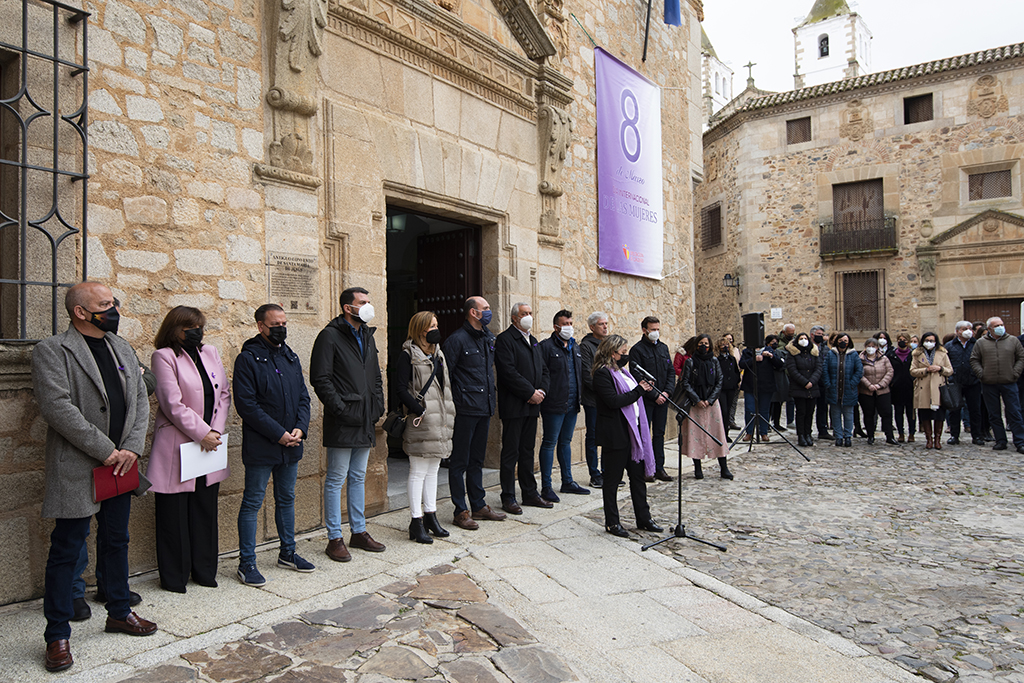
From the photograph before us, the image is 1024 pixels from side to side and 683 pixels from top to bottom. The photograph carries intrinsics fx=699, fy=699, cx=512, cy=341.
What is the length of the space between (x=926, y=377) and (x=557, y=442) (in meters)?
6.06

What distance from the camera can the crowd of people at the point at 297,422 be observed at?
10.2 ft

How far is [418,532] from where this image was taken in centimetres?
478

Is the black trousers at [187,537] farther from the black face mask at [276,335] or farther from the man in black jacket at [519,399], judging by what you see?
the man in black jacket at [519,399]

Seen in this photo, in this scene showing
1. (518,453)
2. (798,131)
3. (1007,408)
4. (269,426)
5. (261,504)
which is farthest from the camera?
(798,131)

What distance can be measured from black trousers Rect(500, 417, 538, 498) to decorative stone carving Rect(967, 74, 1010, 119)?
68.5ft

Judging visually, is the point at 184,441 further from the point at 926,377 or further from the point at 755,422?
the point at 926,377

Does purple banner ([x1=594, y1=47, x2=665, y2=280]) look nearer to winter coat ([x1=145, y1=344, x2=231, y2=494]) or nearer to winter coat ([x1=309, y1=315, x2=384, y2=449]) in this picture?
winter coat ([x1=309, y1=315, x2=384, y2=449])

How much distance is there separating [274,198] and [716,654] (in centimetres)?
393

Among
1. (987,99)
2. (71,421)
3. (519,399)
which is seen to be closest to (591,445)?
(519,399)

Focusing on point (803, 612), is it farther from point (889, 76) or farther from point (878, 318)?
point (889, 76)

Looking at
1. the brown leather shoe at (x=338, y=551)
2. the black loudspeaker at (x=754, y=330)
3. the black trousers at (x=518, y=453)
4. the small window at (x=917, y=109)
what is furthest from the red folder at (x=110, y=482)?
the small window at (x=917, y=109)

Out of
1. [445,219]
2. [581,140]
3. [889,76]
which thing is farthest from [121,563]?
[889,76]

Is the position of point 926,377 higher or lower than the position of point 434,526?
higher

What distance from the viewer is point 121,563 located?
3.26 m
